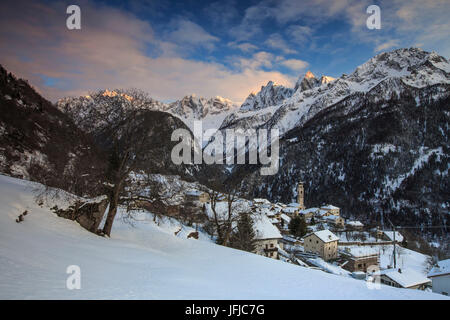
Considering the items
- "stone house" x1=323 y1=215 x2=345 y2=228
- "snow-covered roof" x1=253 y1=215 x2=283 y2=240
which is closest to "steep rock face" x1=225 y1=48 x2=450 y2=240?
"stone house" x1=323 y1=215 x2=345 y2=228

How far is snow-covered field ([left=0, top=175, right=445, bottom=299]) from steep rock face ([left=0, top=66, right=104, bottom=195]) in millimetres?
2824

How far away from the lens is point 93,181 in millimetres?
13703

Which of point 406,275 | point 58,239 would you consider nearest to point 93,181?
point 58,239

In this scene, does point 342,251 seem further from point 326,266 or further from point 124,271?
point 124,271

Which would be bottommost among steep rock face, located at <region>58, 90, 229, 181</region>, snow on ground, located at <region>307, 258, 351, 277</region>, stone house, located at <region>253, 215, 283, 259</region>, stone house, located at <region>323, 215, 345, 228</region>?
snow on ground, located at <region>307, 258, 351, 277</region>

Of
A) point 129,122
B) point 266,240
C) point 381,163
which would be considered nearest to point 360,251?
point 266,240

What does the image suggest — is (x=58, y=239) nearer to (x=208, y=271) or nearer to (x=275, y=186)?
(x=208, y=271)

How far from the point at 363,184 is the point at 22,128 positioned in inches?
6376

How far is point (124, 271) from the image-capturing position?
7.84 meters

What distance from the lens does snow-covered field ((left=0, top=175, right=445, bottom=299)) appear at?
5801mm

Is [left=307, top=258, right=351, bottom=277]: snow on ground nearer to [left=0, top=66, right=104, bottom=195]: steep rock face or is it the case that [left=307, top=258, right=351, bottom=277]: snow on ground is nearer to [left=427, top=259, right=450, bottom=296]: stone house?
[left=427, top=259, right=450, bottom=296]: stone house

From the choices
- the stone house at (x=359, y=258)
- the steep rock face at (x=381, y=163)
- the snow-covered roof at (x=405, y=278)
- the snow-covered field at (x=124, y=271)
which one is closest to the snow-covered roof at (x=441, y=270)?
the snow-covered roof at (x=405, y=278)
